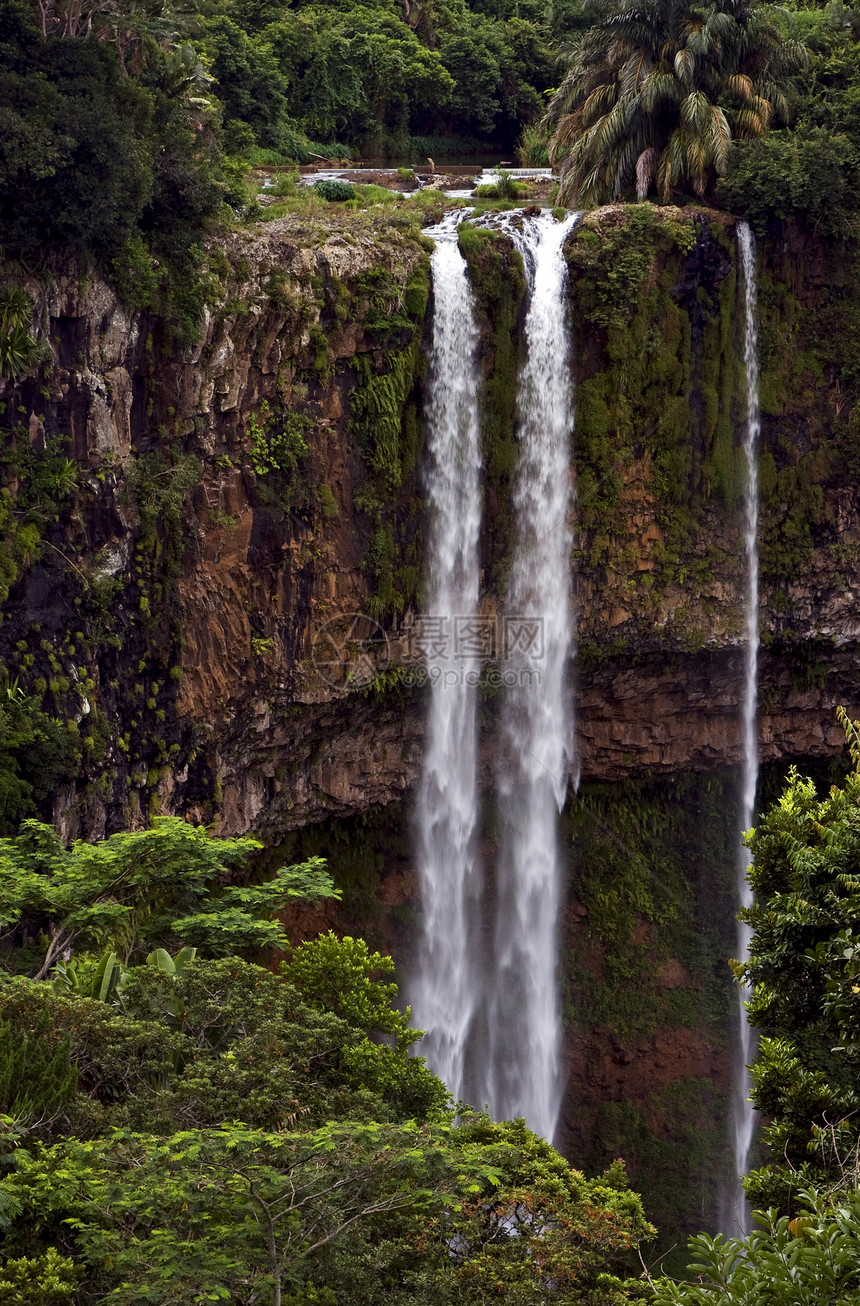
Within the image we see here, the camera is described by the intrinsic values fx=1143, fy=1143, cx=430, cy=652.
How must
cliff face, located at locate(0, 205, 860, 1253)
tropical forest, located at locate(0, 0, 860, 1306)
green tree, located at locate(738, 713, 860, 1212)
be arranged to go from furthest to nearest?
cliff face, located at locate(0, 205, 860, 1253) → tropical forest, located at locate(0, 0, 860, 1306) → green tree, located at locate(738, 713, 860, 1212)

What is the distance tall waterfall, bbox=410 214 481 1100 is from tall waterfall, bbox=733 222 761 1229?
5481 millimetres

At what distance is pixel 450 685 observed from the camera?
2156 centimetres

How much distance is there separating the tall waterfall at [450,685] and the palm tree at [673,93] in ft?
11.2

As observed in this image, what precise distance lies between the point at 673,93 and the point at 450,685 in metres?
11.8

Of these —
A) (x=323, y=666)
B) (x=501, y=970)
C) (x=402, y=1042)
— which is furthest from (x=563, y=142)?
(x=402, y=1042)

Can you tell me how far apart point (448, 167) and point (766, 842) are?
25.4 metres

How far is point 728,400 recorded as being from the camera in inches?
862

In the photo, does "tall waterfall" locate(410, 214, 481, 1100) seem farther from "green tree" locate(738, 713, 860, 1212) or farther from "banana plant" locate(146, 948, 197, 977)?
"green tree" locate(738, 713, 860, 1212)

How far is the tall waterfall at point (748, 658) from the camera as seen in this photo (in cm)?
2175

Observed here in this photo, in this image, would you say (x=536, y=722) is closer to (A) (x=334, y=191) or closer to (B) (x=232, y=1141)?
(A) (x=334, y=191)

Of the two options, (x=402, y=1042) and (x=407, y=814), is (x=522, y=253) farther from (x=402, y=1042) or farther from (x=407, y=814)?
(x=402, y=1042)

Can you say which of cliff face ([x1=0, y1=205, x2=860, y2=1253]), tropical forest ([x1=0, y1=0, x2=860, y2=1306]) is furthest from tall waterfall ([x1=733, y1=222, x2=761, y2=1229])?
cliff face ([x1=0, y1=205, x2=860, y2=1253])

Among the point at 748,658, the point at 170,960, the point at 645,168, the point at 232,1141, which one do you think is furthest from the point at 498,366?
the point at 232,1141

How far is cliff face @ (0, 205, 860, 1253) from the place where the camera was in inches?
646
